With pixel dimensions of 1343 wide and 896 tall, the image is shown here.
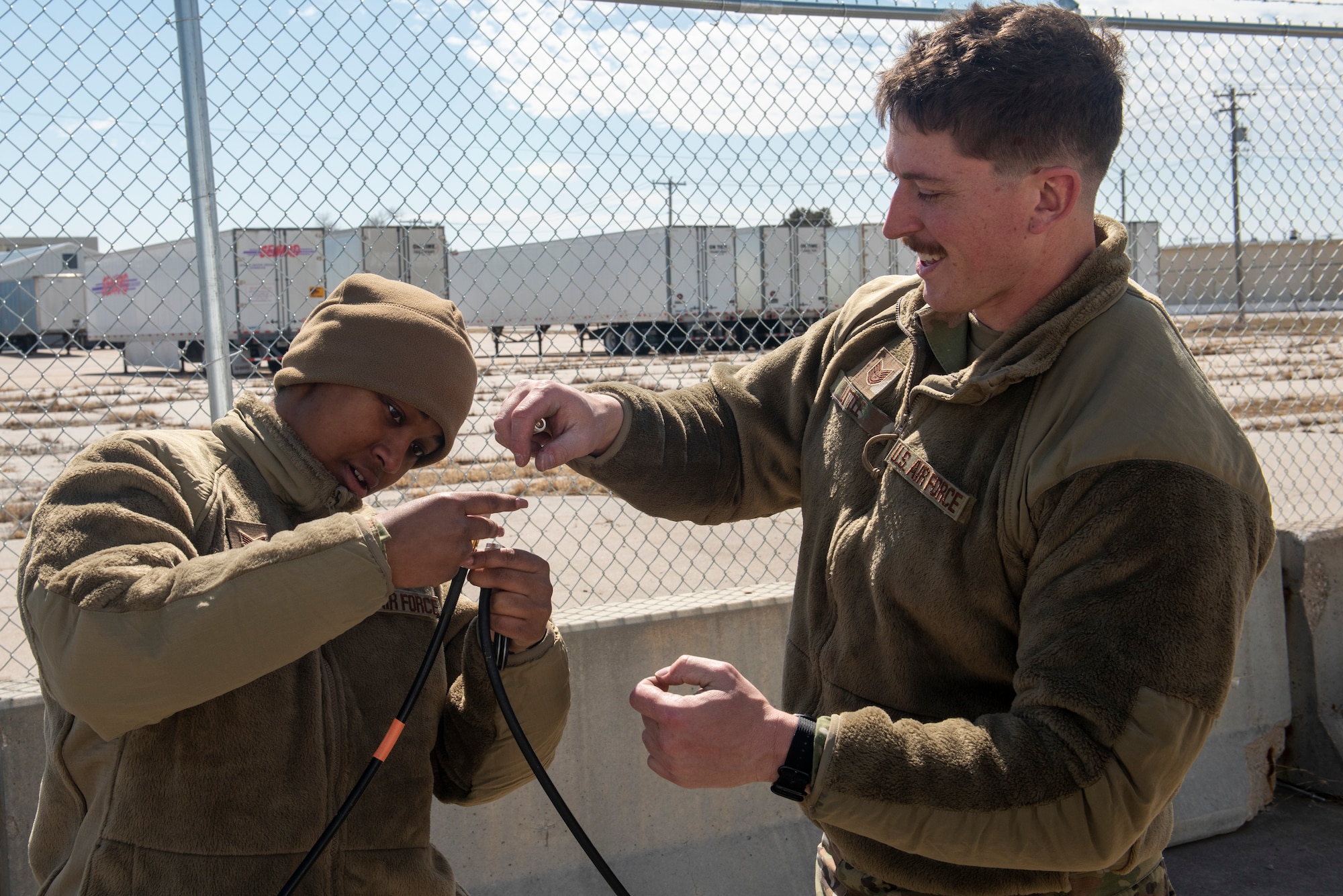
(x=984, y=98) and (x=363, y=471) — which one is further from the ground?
(x=984, y=98)

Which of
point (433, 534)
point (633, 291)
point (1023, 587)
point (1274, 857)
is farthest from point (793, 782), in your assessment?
point (633, 291)

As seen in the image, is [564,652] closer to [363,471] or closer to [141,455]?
[363,471]

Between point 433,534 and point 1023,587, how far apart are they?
1.00 meters

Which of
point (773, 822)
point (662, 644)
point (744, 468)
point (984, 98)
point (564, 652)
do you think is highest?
point (984, 98)

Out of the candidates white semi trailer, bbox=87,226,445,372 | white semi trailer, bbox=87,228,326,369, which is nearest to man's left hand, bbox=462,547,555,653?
white semi trailer, bbox=87,226,445,372

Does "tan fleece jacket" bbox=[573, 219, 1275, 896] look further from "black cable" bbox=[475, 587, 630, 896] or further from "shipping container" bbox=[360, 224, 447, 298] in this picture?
"shipping container" bbox=[360, 224, 447, 298]

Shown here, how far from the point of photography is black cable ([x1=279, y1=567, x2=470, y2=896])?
1.87 m

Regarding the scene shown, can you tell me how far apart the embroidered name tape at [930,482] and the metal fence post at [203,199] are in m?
2.02

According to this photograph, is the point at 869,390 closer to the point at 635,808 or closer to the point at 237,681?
the point at 237,681

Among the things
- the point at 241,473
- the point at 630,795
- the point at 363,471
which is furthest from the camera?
the point at 630,795

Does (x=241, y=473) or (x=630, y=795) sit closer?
(x=241, y=473)

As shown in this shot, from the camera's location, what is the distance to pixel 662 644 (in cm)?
346

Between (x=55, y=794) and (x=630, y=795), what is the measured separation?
1.82m

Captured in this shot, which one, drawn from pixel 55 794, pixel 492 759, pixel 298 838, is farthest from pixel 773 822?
pixel 55 794
